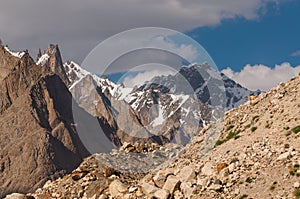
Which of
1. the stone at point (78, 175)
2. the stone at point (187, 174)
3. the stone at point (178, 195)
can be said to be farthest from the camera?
the stone at point (78, 175)

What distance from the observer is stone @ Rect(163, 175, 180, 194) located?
1494 inches

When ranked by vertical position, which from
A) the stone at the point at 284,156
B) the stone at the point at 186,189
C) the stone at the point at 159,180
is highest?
the stone at the point at 284,156

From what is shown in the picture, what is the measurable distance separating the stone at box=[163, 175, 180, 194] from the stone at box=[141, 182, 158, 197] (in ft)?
3.53

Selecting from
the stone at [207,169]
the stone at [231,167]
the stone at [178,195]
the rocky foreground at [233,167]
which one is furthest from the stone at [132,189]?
the stone at [231,167]

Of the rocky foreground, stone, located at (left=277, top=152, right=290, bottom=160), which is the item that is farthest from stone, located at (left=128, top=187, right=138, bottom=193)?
stone, located at (left=277, top=152, right=290, bottom=160)

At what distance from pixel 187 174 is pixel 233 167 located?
4.09 metres

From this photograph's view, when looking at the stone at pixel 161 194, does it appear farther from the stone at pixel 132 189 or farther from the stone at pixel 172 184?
the stone at pixel 132 189

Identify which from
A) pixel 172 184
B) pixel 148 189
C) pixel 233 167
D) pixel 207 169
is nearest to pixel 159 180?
pixel 148 189

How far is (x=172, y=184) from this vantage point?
125 feet

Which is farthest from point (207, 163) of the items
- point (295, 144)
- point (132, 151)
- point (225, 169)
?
point (132, 151)

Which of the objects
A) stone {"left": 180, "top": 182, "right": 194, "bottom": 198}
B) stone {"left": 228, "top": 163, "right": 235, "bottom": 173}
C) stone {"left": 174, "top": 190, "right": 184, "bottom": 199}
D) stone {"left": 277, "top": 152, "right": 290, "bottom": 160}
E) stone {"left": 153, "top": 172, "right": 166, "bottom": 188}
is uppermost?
stone {"left": 277, "top": 152, "right": 290, "bottom": 160}

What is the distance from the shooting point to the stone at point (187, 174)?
38188 mm

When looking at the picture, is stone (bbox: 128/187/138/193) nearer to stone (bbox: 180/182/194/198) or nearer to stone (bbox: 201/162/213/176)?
stone (bbox: 180/182/194/198)

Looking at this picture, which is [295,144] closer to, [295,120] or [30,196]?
[295,120]
